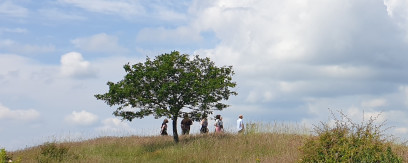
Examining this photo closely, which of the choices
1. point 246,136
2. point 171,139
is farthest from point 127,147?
point 246,136

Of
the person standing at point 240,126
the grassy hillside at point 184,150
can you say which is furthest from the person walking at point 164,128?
the person standing at point 240,126

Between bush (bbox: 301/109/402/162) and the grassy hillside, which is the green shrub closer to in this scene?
the grassy hillside

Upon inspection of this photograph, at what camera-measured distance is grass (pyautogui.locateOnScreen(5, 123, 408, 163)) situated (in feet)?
74.6

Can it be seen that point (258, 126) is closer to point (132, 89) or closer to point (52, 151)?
point (132, 89)

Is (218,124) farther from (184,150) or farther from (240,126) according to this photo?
(184,150)

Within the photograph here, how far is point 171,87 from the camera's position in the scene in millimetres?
25672

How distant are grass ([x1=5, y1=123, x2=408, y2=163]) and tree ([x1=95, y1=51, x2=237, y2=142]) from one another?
5.77 feet

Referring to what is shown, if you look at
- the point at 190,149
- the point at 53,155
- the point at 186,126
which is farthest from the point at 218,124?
the point at 53,155

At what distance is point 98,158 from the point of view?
78.2 feet

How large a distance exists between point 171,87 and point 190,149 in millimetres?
3573

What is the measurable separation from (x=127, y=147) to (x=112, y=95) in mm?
3350

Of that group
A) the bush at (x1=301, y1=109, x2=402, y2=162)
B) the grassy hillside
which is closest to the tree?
the grassy hillside

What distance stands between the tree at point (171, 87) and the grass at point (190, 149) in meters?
1.76

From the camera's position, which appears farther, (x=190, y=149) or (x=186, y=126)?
(x=186, y=126)
